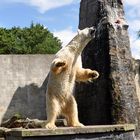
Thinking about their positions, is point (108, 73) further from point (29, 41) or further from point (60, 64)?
point (29, 41)

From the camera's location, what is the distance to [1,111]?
1677 cm

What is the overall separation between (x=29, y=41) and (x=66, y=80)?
1332 inches

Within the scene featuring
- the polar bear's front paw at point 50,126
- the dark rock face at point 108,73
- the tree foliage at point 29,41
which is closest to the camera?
the polar bear's front paw at point 50,126

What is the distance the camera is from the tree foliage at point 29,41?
117 feet

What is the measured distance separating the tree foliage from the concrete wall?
1795 cm

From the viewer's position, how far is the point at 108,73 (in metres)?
6.27

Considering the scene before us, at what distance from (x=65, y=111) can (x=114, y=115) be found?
3.78 ft

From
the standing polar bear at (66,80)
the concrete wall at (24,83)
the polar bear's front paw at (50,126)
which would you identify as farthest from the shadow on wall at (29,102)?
the polar bear's front paw at (50,126)

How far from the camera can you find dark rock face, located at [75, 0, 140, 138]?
6176 millimetres

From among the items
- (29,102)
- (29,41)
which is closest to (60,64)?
(29,102)

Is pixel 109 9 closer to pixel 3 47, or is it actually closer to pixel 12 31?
pixel 3 47

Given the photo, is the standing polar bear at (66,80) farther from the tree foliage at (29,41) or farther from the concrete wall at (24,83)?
the tree foliage at (29,41)

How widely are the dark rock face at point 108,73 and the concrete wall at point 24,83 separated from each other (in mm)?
10561

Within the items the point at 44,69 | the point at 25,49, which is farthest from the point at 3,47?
the point at 44,69
